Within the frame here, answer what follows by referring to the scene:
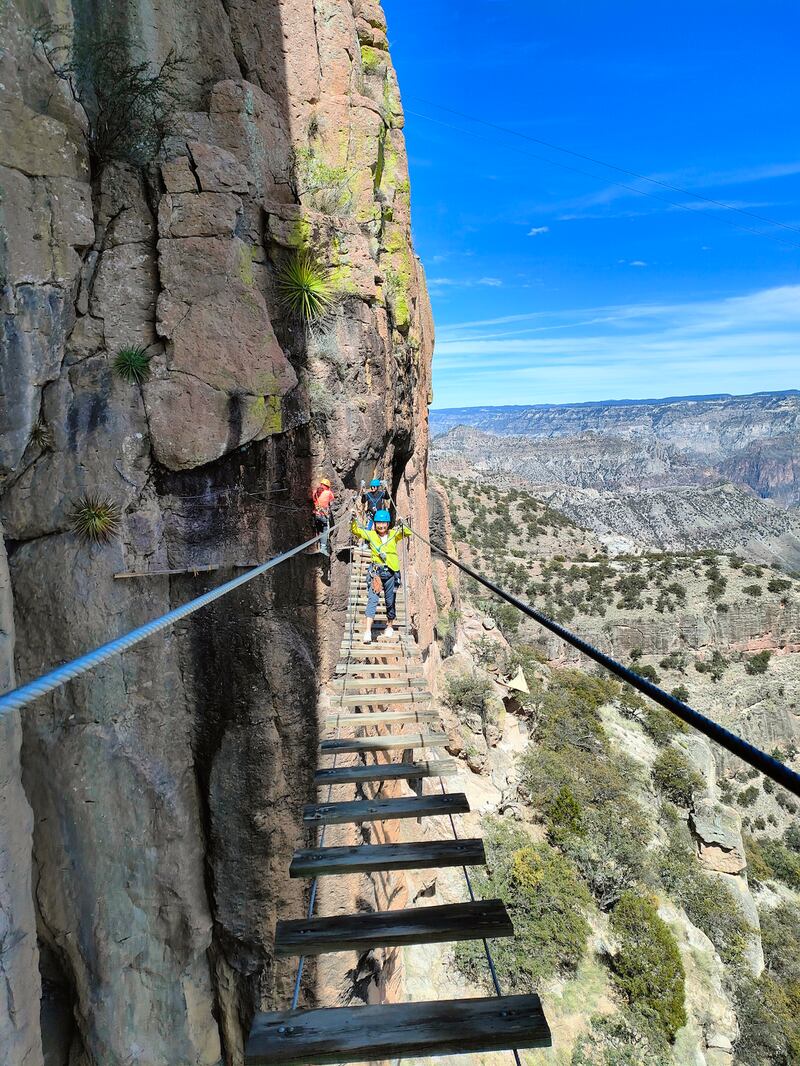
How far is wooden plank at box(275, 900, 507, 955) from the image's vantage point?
2996 mm

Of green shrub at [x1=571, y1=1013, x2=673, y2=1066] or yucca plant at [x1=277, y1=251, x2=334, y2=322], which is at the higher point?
yucca plant at [x1=277, y1=251, x2=334, y2=322]

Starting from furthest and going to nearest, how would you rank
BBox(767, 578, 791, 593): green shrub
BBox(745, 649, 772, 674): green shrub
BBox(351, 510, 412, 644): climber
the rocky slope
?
BBox(767, 578, 791, 593): green shrub, BBox(745, 649, 772, 674): green shrub, the rocky slope, BBox(351, 510, 412, 644): climber

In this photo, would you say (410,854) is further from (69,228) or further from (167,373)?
(69,228)

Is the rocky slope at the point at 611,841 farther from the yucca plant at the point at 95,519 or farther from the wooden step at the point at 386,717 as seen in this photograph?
the yucca plant at the point at 95,519

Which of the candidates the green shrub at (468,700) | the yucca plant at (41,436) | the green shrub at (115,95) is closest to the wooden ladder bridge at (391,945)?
the yucca plant at (41,436)

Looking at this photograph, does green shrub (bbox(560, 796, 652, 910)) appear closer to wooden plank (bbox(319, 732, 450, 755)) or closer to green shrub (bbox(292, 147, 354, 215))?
wooden plank (bbox(319, 732, 450, 755))

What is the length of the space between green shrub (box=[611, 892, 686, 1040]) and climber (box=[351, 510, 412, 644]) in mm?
9477

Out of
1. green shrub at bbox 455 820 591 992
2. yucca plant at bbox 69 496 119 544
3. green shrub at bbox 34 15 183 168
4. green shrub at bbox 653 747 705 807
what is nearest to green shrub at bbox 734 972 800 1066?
green shrub at bbox 455 820 591 992

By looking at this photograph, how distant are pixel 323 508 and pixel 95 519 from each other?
8.56ft

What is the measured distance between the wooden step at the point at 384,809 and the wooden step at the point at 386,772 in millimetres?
329

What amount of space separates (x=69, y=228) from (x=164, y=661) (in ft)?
16.5

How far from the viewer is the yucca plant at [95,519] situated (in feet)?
23.3

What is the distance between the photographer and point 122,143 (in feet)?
23.4

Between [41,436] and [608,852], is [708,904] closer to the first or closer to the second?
[608,852]
